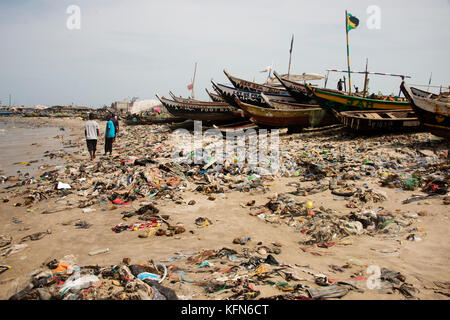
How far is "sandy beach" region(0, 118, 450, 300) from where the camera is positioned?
2.91 meters

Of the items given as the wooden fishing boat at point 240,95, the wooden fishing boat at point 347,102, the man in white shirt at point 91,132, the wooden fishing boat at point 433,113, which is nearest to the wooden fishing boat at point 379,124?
the wooden fishing boat at point 433,113

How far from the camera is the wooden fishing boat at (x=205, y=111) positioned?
52.6 ft

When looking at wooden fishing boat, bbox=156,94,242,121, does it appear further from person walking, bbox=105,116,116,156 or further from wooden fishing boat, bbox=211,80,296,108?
person walking, bbox=105,116,116,156

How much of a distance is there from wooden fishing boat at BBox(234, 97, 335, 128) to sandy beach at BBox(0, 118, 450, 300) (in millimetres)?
5931

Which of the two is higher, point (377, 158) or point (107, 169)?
point (377, 158)

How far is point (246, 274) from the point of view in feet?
9.70

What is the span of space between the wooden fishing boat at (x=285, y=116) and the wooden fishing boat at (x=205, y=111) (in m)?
1.92

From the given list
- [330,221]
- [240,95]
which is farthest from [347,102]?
[330,221]

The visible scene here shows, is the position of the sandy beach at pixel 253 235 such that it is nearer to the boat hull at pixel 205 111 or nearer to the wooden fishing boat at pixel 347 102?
the wooden fishing boat at pixel 347 102

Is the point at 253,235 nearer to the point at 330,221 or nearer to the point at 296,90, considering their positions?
the point at 330,221

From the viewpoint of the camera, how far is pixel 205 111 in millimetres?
16844

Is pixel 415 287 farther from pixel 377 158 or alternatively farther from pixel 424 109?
pixel 424 109
